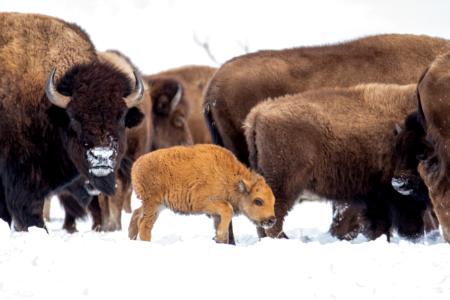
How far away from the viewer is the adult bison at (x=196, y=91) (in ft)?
40.6

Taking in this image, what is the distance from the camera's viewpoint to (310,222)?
8680 mm

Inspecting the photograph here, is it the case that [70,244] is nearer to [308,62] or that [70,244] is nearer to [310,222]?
[308,62]

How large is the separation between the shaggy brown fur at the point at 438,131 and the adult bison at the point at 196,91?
7.67 meters

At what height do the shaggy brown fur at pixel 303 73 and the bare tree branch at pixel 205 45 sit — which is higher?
the shaggy brown fur at pixel 303 73

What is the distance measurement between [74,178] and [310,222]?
4.18 m

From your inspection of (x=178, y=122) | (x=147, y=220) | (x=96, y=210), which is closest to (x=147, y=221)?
(x=147, y=220)

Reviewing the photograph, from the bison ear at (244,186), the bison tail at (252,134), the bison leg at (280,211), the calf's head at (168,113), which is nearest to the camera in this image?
the bison ear at (244,186)

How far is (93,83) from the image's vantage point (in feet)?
17.7

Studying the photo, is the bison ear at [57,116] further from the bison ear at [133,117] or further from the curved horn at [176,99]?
the curved horn at [176,99]

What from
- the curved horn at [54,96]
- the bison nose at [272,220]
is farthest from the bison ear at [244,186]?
the curved horn at [54,96]

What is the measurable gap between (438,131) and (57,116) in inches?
148

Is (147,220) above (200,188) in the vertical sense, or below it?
below

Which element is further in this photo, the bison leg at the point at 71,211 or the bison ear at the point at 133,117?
the bison leg at the point at 71,211

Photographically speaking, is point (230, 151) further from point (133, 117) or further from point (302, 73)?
point (302, 73)
